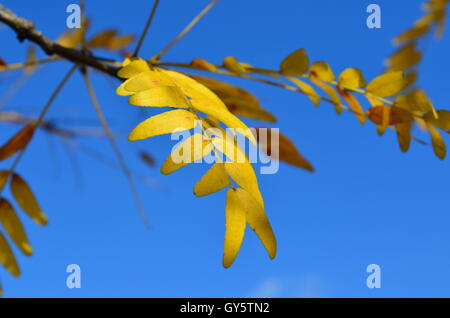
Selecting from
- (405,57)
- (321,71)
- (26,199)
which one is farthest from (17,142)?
(405,57)

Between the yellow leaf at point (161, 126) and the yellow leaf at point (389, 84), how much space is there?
22 cm

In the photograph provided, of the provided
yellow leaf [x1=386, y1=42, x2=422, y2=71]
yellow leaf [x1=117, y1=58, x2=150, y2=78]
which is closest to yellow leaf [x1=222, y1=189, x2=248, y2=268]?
yellow leaf [x1=117, y1=58, x2=150, y2=78]

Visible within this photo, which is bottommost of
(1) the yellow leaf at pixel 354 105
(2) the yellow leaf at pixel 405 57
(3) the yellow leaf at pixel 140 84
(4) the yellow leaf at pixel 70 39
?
(3) the yellow leaf at pixel 140 84

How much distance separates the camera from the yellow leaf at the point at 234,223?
28 cm

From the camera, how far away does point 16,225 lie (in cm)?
52

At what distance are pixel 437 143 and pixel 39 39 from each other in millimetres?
401

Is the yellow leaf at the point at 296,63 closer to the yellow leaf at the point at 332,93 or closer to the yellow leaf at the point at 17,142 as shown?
the yellow leaf at the point at 332,93

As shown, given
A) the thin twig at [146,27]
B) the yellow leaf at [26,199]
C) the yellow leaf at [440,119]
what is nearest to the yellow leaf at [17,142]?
the yellow leaf at [26,199]

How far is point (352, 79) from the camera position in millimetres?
444

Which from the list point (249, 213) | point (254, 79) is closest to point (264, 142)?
point (254, 79)

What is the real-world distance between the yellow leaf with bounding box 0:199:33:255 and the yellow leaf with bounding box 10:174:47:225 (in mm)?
16

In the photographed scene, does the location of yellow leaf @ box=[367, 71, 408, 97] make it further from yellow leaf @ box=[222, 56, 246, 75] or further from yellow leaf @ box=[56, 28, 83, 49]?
yellow leaf @ box=[56, 28, 83, 49]
